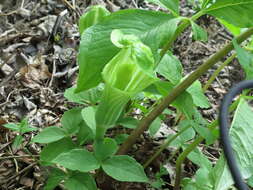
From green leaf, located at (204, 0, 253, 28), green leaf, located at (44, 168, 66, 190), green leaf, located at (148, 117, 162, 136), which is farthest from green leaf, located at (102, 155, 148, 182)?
green leaf, located at (204, 0, 253, 28)

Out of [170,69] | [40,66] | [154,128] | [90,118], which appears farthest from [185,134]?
[40,66]

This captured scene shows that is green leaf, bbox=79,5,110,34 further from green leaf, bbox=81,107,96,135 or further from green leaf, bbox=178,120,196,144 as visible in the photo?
green leaf, bbox=178,120,196,144

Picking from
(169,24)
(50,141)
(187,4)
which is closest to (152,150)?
(50,141)

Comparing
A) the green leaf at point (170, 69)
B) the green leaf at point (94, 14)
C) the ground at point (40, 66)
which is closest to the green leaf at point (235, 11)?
the green leaf at point (170, 69)

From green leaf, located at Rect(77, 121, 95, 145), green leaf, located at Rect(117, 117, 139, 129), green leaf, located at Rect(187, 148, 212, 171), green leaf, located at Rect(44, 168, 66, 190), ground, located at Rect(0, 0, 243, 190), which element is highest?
green leaf, located at Rect(117, 117, 139, 129)

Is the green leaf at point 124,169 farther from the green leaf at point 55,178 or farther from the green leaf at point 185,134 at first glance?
the green leaf at point 185,134

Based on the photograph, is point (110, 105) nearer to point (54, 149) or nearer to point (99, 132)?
point (99, 132)
